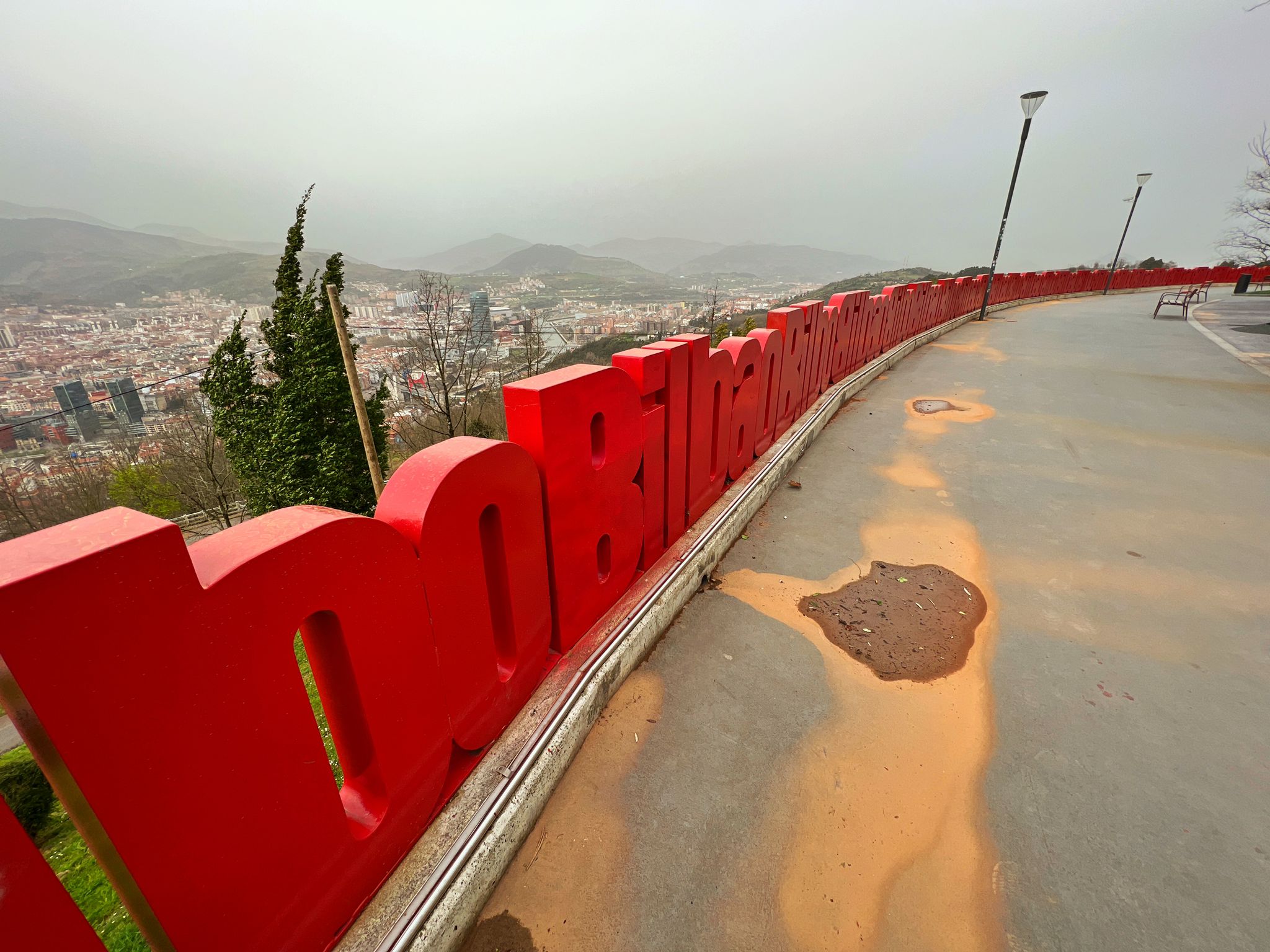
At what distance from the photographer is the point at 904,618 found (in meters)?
4.00

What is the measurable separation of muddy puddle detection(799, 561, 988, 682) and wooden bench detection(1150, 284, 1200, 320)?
2210cm

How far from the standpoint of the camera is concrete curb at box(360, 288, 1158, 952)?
203cm

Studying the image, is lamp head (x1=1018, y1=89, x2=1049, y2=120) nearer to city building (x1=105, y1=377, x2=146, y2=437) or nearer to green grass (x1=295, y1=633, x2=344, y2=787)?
green grass (x1=295, y1=633, x2=344, y2=787)

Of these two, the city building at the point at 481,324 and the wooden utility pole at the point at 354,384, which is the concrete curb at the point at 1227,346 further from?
the city building at the point at 481,324

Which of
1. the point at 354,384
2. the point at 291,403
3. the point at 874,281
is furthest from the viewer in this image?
the point at 874,281

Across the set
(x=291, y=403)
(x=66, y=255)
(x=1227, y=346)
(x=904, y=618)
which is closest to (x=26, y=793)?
(x=904, y=618)

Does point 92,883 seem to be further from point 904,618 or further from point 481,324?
point 481,324

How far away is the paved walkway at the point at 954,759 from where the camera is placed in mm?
2203

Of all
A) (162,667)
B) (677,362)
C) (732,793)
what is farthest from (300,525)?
(677,362)

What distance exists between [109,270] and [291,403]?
250 ft

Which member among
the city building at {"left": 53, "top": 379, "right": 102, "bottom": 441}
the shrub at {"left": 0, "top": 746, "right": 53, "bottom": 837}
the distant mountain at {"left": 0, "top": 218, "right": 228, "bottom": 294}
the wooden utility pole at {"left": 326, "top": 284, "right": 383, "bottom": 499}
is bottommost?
the city building at {"left": 53, "top": 379, "right": 102, "bottom": 441}

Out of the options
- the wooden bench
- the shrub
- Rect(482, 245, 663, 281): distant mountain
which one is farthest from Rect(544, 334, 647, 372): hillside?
Rect(482, 245, 663, 281): distant mountain

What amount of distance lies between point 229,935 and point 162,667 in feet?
3.30

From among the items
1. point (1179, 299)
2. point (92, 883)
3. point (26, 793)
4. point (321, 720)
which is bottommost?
point (26, 793)
